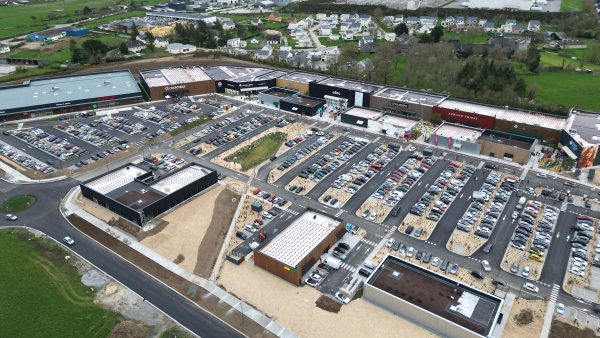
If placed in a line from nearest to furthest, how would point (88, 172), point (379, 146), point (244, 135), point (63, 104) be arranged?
point (88, 172), point (379, 146), point (244, 135), point (63, 104)

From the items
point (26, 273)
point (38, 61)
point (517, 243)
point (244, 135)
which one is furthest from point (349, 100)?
point (38, 61)

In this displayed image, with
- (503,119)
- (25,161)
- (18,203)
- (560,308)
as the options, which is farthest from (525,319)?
(25,161)

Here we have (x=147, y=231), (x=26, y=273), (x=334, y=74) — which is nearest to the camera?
(x=26, y=273)

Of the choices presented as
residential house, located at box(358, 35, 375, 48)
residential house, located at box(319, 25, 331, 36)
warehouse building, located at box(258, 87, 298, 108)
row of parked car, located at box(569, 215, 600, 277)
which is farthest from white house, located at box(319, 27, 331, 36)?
row of parked car, located at box(569, 215, 600, 277)

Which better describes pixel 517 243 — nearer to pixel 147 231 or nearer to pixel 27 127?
pixel 147 231

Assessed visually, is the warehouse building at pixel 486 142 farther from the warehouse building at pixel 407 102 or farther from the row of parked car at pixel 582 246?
the row of parked car at pixel 582 246

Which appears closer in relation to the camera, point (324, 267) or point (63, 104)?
point (324, 267)

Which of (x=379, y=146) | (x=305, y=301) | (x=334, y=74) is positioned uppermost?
(x=334, y=74)
